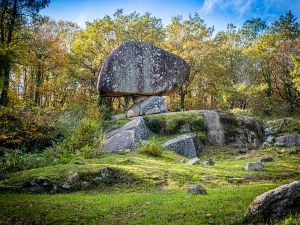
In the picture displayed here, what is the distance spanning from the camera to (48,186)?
1198 cm

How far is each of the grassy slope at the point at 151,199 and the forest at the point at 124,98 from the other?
0.25 ft

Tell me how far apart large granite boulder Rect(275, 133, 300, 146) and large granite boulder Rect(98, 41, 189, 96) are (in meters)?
11.5

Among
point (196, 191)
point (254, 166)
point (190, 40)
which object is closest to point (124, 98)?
point (190, 40)

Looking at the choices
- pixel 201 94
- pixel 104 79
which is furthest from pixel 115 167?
pixel 201 94

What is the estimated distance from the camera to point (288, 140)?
76.2ft

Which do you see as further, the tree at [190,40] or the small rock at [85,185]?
the tree at [190,40]

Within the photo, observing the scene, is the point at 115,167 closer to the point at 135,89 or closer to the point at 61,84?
the point at 135,89

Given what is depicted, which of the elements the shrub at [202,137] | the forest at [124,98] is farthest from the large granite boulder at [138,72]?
the shrub at [202,137]

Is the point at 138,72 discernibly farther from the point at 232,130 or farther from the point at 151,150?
the point at 151,150

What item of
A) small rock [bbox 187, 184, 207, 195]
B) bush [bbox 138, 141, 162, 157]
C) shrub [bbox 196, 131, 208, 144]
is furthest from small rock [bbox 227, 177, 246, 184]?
shrub [bbox 196, 131, 208, 144]

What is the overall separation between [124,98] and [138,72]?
703cm

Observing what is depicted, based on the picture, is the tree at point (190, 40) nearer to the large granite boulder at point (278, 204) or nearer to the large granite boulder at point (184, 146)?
the large granite boulder at point (184, 146)

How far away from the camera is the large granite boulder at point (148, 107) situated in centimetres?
2834

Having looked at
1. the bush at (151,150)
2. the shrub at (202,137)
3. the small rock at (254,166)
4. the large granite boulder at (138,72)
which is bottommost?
the small rock at (254,166)
